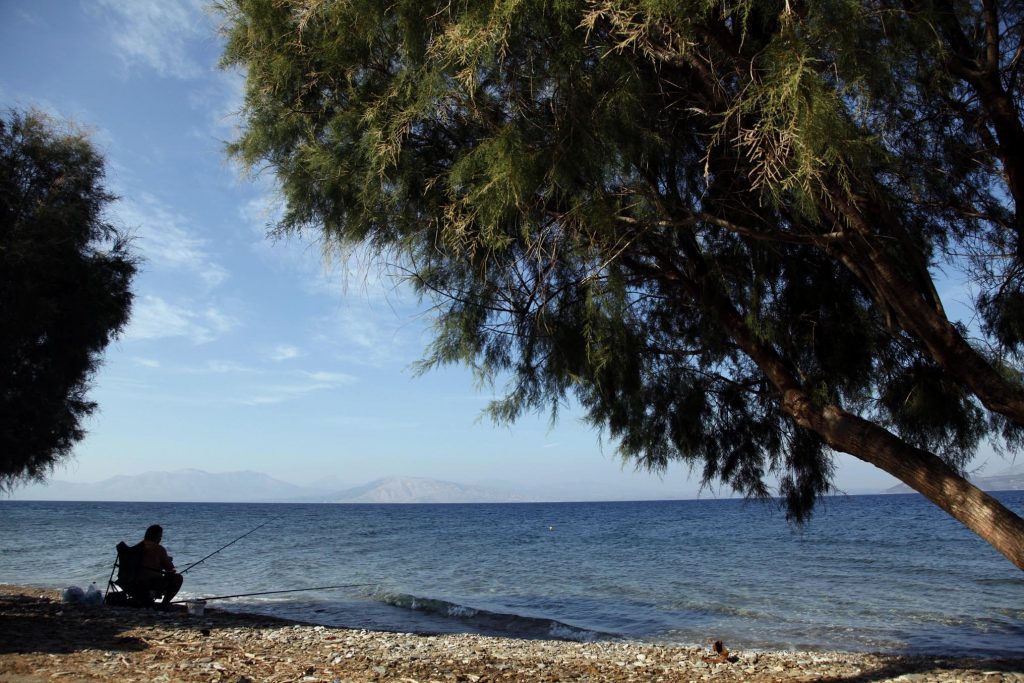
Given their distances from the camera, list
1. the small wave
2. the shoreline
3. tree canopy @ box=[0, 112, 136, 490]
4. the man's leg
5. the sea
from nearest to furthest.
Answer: the shoreline → tree canopy @ box=[0, 112, 136, 490] → the man's leg → the small wave → the sea

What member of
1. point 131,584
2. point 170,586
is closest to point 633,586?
point 170,586

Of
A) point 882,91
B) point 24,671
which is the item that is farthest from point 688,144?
point 24,671

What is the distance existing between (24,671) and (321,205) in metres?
3.71

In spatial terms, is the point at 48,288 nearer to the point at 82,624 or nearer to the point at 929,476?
the point at 82,624

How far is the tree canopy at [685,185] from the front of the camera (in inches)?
145

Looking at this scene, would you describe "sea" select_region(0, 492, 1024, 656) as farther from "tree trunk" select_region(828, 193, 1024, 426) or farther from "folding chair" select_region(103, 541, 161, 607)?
"tree trunk" select_region(828, 193, 1024, 426)

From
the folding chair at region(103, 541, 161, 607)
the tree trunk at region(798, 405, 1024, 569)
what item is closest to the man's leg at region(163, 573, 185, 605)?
the folding chair at region(103, 541, 161, 607)

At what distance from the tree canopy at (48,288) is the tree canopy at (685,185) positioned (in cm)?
356

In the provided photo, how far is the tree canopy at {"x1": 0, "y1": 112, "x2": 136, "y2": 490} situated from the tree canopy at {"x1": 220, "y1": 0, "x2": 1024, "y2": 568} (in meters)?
3.56

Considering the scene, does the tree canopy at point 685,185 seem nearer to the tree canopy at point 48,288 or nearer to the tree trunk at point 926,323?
the tree trunk at point 926,323

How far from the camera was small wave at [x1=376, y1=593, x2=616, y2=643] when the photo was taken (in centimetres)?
1070

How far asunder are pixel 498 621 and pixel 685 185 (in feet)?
29.8

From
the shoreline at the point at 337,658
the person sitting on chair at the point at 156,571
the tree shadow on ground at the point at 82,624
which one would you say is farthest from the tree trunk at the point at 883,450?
the person sitting on chair at the point at 156,571

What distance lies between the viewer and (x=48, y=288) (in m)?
7.48
